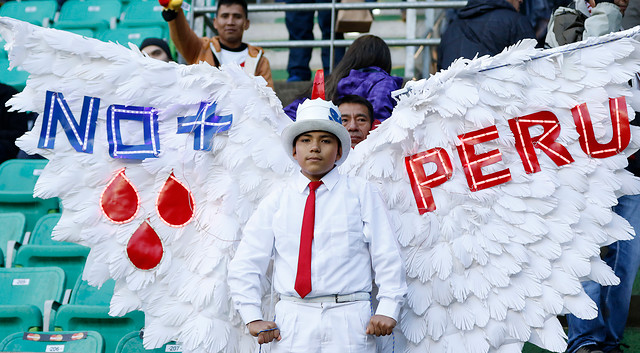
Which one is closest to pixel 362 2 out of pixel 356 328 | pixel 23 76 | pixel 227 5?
pixel 227 5

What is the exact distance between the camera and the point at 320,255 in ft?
9.57

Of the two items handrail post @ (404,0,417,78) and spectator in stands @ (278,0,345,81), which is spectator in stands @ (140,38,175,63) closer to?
spectator in stands @ (278,0,345,81)

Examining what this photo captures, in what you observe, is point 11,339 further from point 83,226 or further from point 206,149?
point 206,149

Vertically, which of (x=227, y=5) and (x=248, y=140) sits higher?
(x=227, y=5)

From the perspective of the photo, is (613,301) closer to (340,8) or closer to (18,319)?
(18,319)

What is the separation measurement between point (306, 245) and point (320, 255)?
2.4 inches

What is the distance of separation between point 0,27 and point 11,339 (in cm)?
152

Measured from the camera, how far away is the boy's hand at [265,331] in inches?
111

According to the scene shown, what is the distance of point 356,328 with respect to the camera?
2852mm

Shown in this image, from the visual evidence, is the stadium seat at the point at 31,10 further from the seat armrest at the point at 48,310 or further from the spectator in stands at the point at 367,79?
the spectator in stands at the point at 367,79

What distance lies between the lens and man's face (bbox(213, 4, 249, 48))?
5148 mm

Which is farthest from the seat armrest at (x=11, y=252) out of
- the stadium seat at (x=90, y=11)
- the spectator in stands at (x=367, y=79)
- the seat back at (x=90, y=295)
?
the stadium seat at (x=90, y=11)

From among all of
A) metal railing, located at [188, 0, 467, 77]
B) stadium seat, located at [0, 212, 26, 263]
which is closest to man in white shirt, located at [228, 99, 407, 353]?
stadium seat, located at [0, 212, 26, 263]

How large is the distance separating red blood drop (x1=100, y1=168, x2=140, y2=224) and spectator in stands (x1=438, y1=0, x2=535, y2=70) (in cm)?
220
